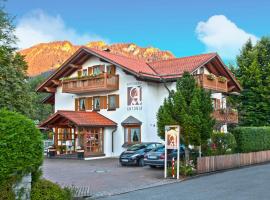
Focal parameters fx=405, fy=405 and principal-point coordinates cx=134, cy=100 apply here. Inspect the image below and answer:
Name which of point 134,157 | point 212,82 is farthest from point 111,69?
point 134,157

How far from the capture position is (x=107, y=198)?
13367 millimetres

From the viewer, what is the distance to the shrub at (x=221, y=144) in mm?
23961

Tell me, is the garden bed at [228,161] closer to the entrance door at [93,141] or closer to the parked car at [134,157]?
the parked car at [134,157]

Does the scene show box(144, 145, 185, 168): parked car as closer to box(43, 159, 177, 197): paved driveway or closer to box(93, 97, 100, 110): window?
box(43, 159, 177, 197): paved driveway

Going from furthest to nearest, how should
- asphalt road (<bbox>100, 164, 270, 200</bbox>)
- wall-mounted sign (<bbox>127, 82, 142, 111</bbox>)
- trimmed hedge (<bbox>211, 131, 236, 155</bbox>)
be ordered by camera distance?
1. wall-mounted sign (<bbox>127, 82, 142, 111</bbox>)
2. trimmed hedge (<bbox>211, 131, 236, 155</bbox>)
3. asphalt road (<bbox>100, 164, 270, 200</bbox>)

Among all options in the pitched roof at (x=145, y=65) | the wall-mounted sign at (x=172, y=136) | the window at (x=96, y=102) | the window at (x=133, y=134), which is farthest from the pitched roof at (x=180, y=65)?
the wall-mounted sign at (x=172, y=136)

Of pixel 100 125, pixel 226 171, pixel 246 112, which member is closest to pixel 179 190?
pixel 226 171

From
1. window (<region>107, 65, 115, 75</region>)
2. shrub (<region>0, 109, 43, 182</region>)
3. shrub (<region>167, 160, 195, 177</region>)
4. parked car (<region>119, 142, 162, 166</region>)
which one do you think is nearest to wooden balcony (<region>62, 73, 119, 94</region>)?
window (<region>107, 65, 115, 75</region>)

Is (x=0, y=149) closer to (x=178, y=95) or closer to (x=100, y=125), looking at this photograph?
(x=178, y=95)

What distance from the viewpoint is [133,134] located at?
111 ft

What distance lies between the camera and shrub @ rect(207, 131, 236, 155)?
943 inches

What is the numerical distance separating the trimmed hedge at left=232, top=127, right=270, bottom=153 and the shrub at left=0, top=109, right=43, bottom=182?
19041 mm

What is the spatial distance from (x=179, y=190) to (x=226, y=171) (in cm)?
787

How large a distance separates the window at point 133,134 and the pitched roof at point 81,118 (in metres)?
1.37
